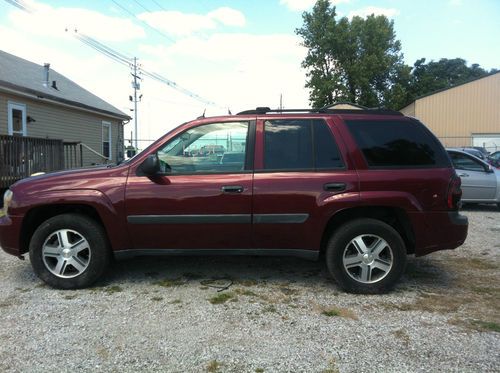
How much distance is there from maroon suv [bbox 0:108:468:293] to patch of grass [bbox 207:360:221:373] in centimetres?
152

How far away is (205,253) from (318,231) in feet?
3.81

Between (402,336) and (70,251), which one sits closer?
(402,336)

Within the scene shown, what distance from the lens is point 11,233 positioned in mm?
4652

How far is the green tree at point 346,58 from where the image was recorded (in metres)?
49.4

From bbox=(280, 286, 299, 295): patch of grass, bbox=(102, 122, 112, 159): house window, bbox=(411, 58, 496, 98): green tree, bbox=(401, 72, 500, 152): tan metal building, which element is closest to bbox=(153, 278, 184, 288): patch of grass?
bbox=(280, 286, 299, 295): patch of grass

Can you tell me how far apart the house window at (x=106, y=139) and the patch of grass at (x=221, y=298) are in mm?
17682

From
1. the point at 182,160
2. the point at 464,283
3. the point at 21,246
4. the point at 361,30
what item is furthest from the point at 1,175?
the point at 361,30

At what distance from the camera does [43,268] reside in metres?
4.64

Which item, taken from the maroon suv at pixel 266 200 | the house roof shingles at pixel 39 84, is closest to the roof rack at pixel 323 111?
the maroon suv at pixel 266 200

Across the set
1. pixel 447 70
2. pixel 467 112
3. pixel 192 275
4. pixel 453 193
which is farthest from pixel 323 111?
pixel 447 70

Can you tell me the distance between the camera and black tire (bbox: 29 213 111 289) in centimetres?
459

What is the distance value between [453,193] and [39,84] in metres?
15.4

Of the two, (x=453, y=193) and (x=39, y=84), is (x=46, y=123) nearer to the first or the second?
(x=39, y=84)

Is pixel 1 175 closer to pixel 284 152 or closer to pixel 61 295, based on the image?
pixel 61 295
